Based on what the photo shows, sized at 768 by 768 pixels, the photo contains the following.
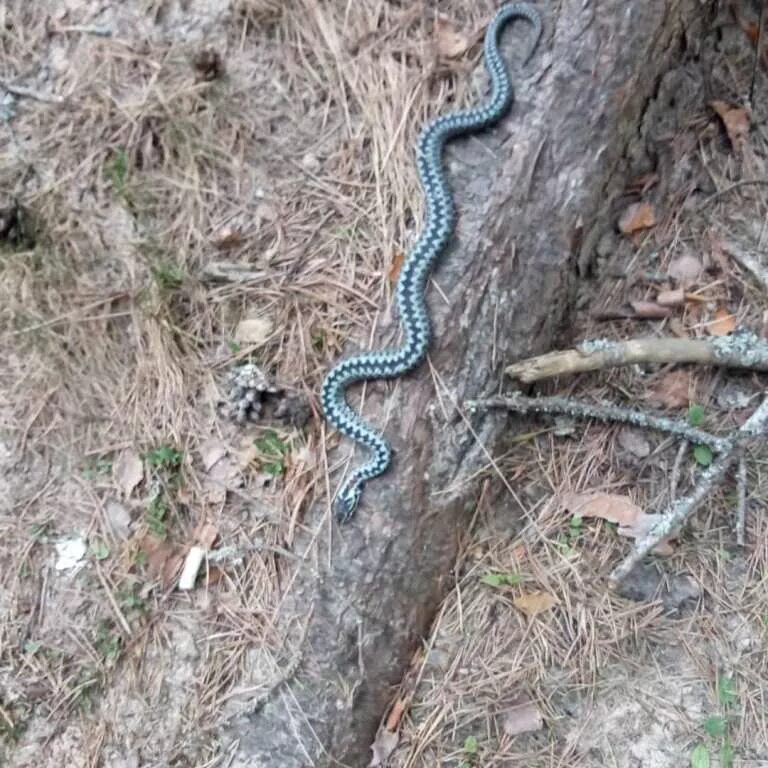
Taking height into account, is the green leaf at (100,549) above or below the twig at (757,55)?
below

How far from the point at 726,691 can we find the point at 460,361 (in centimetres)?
156

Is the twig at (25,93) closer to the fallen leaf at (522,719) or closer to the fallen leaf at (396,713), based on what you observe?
the fallen leaf at (396,713)

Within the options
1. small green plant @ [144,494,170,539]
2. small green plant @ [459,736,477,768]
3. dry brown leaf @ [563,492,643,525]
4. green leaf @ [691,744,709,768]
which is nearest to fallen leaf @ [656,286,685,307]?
dry brown leaf @ [563,492,643,525]

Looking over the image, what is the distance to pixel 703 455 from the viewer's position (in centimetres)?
319

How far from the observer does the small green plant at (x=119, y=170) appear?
3.46m

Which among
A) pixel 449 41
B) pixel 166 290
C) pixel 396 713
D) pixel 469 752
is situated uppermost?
pixel 449 41

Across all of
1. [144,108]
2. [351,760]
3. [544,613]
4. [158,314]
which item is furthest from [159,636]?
[144,108]

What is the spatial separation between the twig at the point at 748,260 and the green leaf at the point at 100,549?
2826 mm

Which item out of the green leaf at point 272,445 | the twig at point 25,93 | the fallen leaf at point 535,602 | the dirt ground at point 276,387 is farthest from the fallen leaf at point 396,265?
the twig at point 25,93

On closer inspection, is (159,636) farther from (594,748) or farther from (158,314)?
(594,748)

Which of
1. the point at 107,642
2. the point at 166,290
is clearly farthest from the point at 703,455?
the point at 107,642

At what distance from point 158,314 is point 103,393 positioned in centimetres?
41

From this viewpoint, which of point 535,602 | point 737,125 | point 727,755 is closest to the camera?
point 727,755

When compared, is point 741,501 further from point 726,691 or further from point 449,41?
point 449,41
